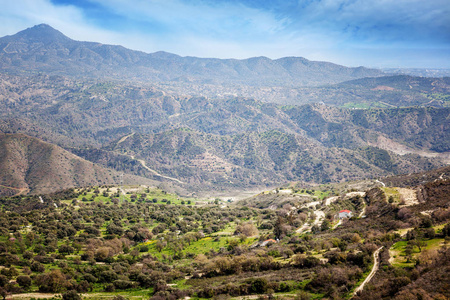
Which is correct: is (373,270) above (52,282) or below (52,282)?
above

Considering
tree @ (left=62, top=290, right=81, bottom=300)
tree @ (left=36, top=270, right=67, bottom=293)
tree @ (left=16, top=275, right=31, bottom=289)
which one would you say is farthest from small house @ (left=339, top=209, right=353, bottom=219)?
tree @ (left=16, top=275, right=31, bottom=289)

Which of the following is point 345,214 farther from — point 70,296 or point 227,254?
point 70,296

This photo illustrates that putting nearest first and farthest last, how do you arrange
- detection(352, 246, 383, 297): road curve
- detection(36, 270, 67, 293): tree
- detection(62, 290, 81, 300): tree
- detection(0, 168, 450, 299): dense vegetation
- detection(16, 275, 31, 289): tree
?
detection(352, 246, 383, 297): road curve → detection(0, 168, 450, 299): dense vegetation → detection(62, 290, 81, 300): tree → detection(36, 270, 67, 293): tree → detection(16, 275, 31, 289): tree

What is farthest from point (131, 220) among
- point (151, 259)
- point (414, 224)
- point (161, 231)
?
point (414, 224)


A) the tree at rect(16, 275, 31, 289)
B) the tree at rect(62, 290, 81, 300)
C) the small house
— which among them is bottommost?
the small house

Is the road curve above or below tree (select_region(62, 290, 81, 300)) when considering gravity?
above

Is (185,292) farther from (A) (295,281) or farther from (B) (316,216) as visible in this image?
(B) (316,216)

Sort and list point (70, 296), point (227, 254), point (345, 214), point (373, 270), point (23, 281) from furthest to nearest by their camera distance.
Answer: point (345, 214)
point (227, 254)
point (23, 281)
point (70, 296)
point (373, 270)

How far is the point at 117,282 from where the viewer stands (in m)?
46.4

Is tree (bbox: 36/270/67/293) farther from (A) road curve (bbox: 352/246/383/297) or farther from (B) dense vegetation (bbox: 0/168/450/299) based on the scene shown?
(A) road curve (bbox: 352/246/383/297)

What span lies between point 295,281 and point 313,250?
15623 mm

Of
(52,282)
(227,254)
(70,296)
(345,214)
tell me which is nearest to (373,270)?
(227,254)

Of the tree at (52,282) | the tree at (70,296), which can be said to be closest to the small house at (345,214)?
the tree at (70,296)

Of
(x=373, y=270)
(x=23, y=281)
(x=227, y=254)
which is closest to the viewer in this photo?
(x=373, y=270)
